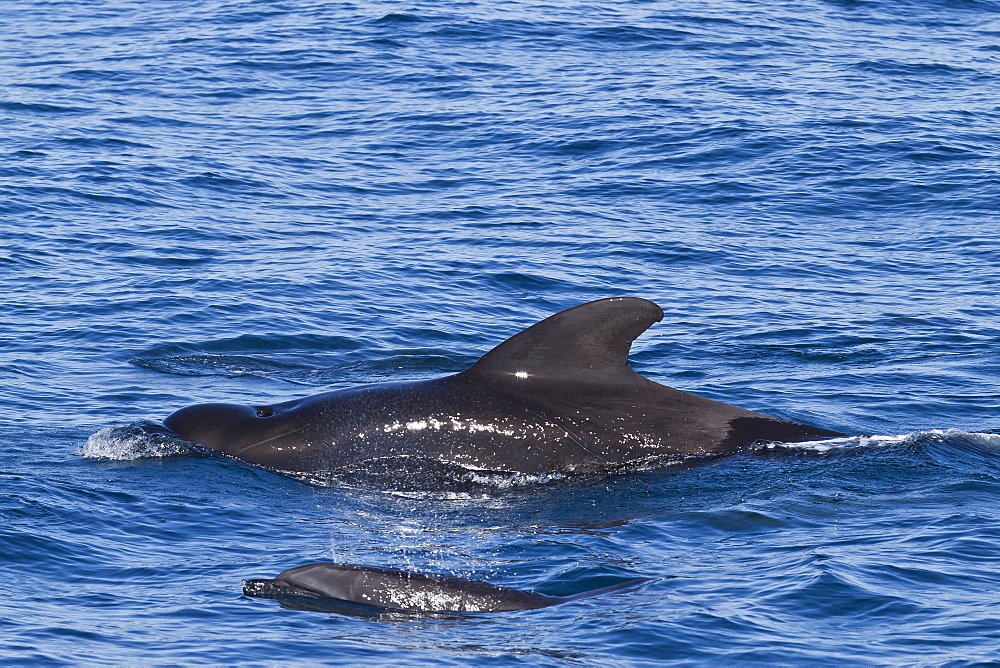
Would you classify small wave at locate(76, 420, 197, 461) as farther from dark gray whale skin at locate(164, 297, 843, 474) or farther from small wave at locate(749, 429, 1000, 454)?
small wave at locate(749, 429, 1000, 454)

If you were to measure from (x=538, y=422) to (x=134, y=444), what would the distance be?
355 centimetres

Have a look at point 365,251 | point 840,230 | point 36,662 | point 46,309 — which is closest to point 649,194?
point 840,230

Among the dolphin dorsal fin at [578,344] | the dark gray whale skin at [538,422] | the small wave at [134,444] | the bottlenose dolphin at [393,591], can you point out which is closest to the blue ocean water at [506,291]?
the small wave at [134,444]

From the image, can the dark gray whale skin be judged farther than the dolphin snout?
No

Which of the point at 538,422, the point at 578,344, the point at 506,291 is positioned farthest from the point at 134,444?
the point at 506,291

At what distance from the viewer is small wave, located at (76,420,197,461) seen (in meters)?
12.6

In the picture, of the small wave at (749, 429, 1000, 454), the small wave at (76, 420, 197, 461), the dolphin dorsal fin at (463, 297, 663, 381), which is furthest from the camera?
the small wave at (76, 420, 197, 461)

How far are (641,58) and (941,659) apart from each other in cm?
2579

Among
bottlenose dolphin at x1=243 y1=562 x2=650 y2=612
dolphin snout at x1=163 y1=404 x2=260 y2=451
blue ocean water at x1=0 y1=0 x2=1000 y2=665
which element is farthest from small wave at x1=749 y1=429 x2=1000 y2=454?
dolphin snout at x1=163 y1=404 x2=260 y2=451

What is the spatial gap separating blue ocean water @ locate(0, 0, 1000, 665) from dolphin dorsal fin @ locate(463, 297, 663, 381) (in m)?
0.93

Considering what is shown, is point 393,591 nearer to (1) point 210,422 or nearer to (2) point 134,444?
(1) point 210,422

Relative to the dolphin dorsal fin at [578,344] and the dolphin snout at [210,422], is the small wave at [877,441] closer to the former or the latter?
the dolphin dorsal fin at [578,344]

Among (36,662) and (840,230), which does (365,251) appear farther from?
(36,662)

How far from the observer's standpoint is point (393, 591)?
9.09 metres
